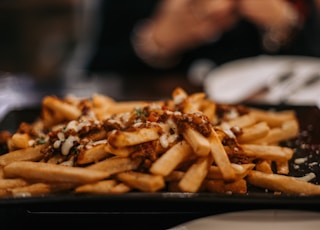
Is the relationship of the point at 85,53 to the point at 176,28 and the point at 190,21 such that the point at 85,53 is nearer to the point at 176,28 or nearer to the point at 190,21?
the point at 176,28

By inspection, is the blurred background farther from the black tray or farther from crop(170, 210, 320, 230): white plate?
crop(170, 210, 320, 230): white plate

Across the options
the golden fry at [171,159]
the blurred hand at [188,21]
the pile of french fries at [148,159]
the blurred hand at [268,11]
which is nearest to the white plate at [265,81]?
the blurred hand at [268,11]

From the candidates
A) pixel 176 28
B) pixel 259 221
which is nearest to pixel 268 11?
pixel 176 28

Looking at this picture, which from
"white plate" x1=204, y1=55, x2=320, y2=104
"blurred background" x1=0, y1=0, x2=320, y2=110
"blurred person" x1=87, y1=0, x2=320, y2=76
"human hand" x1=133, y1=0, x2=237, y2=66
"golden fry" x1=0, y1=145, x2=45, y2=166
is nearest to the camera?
"golden fry" x1=0, y1=145, x2=45, y2=166

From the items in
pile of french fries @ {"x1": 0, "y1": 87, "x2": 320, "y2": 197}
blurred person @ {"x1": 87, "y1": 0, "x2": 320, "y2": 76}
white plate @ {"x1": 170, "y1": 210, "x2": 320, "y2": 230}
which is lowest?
white plate @ {"x1": 170, "y1": 210, "x2": 320, "y2": 230}

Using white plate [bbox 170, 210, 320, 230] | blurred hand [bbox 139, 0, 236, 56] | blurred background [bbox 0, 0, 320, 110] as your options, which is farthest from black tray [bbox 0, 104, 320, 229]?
blurred hand [bbox 139, 0, 236, 56]
